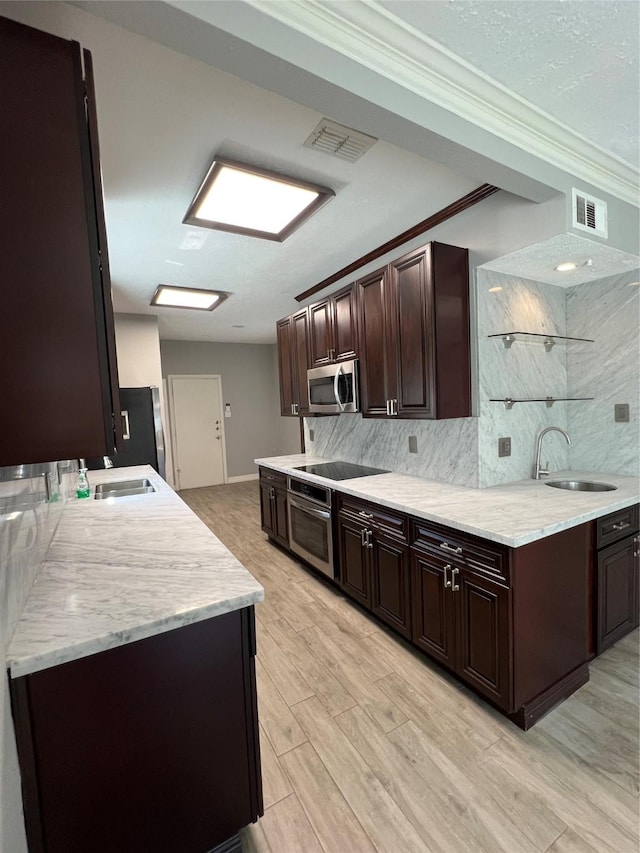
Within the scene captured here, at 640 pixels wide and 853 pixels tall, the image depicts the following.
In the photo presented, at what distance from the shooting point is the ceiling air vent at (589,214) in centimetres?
189

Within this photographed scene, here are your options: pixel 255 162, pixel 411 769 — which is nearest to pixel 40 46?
pixel 255 162

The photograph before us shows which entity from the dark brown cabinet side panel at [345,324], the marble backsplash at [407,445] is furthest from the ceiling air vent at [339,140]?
the marble backsplash at [407,445]

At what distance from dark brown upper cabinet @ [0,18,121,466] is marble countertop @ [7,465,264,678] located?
1.65 feet

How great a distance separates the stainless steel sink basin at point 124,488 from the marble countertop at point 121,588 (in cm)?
96

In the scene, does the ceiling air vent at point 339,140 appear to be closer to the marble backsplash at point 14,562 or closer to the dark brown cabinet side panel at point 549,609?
the marble backsplash at point 14,562

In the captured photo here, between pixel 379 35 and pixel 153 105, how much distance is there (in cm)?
85

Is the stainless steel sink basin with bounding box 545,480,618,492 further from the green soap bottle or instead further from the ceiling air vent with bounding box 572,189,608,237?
the green soap bottle

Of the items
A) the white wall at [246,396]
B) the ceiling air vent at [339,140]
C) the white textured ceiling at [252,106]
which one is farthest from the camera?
the white wall at [246,396]

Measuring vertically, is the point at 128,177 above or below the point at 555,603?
above

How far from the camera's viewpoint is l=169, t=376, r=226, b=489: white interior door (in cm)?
680

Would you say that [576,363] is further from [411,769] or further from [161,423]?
[161,423]

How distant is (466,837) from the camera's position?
50.3 inches

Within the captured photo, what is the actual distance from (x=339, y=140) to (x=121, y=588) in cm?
196

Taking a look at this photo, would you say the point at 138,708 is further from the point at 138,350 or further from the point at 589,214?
the point at 138,350
